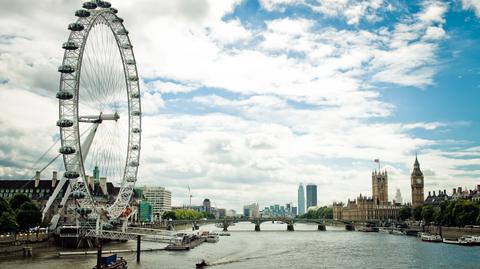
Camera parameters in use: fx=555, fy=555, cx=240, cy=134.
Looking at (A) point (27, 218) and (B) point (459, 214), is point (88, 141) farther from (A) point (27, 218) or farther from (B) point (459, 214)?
(B) point (459, 214)

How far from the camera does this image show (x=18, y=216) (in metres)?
83.4

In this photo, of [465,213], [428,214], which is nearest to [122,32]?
[465,213]

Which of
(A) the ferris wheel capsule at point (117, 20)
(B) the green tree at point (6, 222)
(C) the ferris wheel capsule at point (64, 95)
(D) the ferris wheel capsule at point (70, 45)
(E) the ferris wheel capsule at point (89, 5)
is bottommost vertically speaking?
(B) the green tree at point (6, 222)

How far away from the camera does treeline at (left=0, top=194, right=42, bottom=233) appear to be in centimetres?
7388

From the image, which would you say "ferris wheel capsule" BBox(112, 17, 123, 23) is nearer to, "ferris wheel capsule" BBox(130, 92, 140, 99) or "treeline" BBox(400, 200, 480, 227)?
"ferris wheel capsule" BBox(130, 92, 140, 99)

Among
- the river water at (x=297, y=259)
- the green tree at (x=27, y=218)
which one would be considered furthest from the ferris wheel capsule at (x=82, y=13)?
the green tree at (x=27, y=218)

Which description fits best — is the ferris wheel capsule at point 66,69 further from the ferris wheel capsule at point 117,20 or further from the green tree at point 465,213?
the green tree at point 465,213

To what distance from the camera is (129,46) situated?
→ 87250 mm

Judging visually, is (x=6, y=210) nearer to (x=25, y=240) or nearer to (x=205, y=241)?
(x=25, y=240)

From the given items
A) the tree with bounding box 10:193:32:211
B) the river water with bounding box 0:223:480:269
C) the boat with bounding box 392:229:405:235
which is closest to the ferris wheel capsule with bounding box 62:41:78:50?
the river water with bounding box 0:223:480:269

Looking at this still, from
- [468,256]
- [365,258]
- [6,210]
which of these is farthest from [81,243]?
[468,256]

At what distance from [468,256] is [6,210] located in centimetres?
6499

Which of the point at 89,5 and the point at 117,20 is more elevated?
the point at 117,20

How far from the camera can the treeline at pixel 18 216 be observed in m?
73.9
